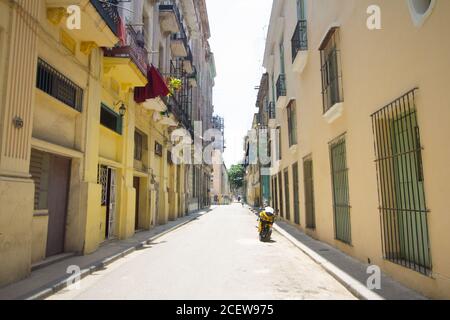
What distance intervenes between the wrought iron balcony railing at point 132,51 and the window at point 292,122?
7.11m

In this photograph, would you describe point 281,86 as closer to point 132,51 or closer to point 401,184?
point 132,51

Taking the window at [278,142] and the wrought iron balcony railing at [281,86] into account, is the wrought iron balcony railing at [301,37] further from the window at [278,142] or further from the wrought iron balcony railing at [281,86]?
the window at [278,142]

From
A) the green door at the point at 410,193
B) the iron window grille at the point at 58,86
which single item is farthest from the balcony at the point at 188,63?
the green door at the point at 410,193

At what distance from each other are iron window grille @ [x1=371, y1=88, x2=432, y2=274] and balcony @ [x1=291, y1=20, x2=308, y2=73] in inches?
251

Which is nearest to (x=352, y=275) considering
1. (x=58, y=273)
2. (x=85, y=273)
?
(x=85, y=273)

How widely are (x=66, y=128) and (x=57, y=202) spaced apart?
1.82 meters

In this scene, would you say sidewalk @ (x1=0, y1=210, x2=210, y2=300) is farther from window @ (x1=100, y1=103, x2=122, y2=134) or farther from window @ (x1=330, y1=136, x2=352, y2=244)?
window @ (x1=330, y1=136, x2=352, y2=244)

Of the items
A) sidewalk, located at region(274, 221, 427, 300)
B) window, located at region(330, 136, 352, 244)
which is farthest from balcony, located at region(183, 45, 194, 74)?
sidewalk, located at region(274, 221, 427, 300)

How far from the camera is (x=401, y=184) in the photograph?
20.2ft

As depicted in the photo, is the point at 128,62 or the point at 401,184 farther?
the point at 128,62

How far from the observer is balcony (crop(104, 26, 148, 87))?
1041cm

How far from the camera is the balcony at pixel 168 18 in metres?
17.2

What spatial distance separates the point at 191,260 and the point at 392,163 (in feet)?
16.3
